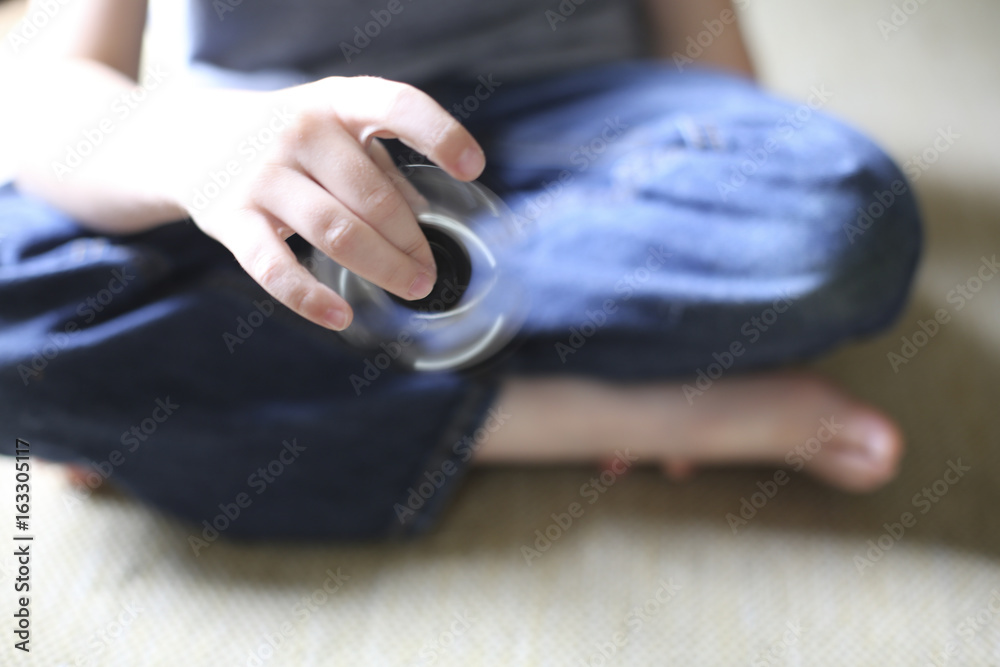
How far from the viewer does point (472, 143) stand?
23 cm

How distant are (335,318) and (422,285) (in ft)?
0.11

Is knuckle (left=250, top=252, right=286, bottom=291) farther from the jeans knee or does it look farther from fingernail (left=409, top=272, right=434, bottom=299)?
the jeans knee

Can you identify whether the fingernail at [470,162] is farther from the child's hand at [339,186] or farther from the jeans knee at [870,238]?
the jeans knee at [870,238]

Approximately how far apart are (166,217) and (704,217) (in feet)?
0.94

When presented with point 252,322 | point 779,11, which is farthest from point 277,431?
point 779,11

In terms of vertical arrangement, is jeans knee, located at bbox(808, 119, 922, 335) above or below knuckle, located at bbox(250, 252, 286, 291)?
below

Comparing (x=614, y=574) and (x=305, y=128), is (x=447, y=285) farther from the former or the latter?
(x=614, y=574)

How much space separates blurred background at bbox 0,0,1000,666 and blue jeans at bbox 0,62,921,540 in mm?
31

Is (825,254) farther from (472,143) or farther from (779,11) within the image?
(779,11)

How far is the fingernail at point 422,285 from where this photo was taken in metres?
0.23

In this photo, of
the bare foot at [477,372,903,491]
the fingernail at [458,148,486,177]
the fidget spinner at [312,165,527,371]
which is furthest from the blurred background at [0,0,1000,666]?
the fingernail at [458,148,486,177]

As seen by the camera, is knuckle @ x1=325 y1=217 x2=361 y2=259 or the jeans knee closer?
knuckle @ x1=325 y1=217 x2=361 y2=259

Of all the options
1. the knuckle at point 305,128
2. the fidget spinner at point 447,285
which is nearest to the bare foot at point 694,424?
the fidget spinner at point 447,285

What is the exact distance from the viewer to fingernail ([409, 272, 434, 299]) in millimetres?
229
